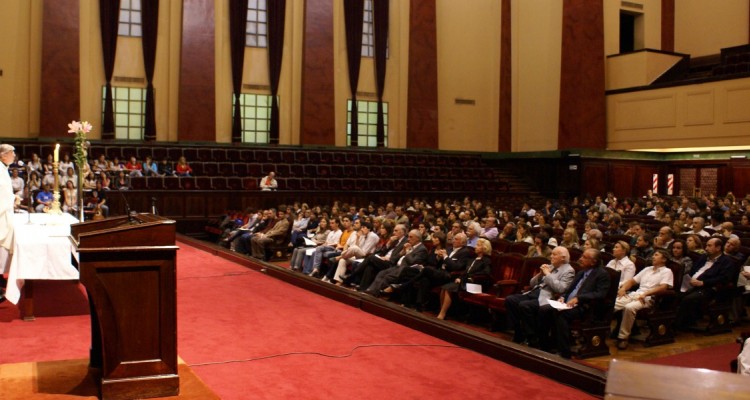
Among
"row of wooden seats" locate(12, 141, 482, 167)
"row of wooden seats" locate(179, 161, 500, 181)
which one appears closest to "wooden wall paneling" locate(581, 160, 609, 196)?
"row of wooden seats" locate(179, 161, 500, 181)

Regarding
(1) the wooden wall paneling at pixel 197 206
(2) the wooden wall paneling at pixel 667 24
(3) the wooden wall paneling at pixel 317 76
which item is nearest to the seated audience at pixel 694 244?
(1) the wooden wall paneling at pixel 197 206

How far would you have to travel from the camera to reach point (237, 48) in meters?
19.2

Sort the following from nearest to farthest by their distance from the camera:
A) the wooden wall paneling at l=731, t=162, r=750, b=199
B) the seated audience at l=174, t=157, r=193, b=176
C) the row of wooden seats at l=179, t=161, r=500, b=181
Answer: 1. the seated audience at l=174, t=157, r=193, b=176
2. the row of wooden seats at l=179, t=161, r=500, b=181
3. the wooden wall paneling at l=731, t=162, r=750, b=199

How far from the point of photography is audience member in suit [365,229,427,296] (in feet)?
25.8

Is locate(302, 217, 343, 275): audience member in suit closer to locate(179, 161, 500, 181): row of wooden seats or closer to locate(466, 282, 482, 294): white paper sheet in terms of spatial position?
locate(466, 282, 482, 294): white paper sheet

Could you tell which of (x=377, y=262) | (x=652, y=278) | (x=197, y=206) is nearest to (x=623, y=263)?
(x=652, y=278)

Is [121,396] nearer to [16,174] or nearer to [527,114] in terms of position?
[16,174]

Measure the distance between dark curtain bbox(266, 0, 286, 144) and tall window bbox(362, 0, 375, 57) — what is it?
2552mm

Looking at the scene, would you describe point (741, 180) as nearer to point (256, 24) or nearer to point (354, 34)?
point (354, 34)

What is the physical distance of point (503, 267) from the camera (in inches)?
280

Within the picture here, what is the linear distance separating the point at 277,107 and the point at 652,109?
10177 mm

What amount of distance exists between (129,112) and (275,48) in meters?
4.33

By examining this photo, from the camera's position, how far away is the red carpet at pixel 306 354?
434cm

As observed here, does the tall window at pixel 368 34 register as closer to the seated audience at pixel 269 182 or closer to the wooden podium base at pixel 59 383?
the seated audience at pixel 269 182
